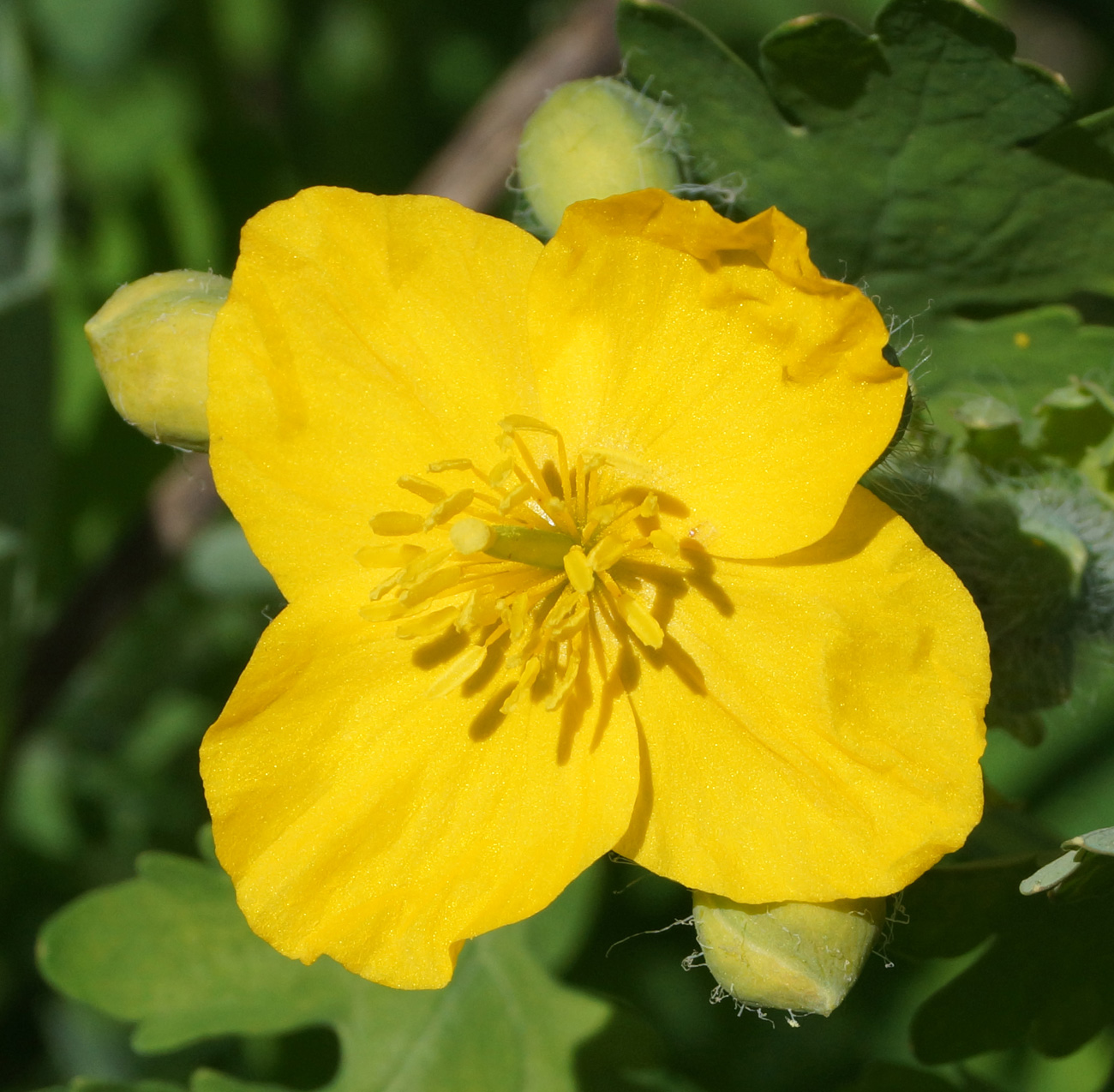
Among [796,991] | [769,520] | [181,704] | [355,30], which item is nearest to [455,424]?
[769,520]

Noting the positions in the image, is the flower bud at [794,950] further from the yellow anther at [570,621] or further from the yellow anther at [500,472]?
the yellow anther at [500,472]

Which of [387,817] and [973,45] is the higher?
[973,45]

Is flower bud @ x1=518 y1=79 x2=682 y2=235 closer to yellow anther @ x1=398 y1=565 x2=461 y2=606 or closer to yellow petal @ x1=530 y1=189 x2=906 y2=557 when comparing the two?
yellow petal @ x1=530 y1=189 x2=906 y2=557

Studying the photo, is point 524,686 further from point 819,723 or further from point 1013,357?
point 1013,357

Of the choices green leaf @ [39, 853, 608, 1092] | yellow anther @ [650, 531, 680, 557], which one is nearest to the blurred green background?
green leaf @ [39, 853, 608, 1092]

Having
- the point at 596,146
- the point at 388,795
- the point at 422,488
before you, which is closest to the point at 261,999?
the point at 388,795

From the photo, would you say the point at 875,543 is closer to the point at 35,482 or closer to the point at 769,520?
the point at 769,520
